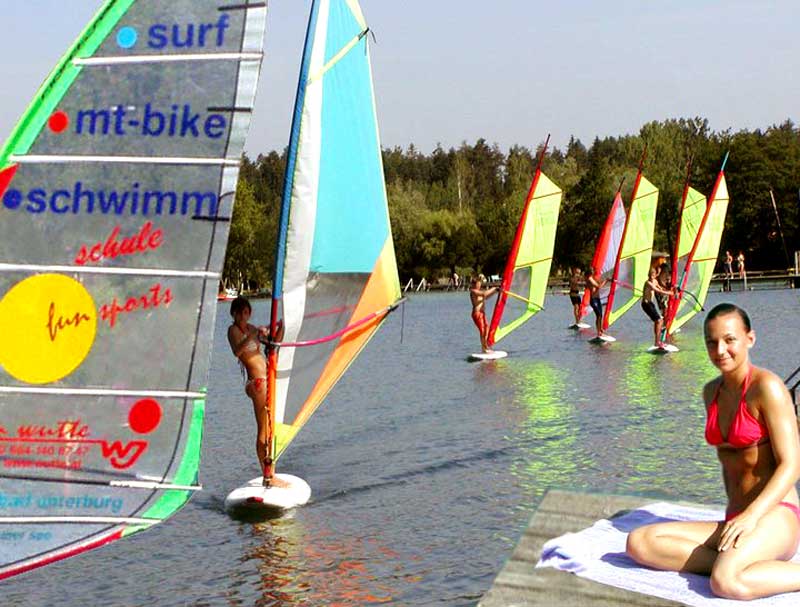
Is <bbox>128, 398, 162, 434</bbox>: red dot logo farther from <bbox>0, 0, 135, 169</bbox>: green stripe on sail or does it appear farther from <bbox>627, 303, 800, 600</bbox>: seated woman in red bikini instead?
<bbox>627, 303, 800, 600</bbox>: seated woman in red bikini

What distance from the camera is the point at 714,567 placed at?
5.22 m

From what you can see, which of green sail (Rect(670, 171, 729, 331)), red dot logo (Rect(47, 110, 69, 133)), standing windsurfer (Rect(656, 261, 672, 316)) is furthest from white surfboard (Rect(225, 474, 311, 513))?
green sail (Rect(670, 171, 729, 331))

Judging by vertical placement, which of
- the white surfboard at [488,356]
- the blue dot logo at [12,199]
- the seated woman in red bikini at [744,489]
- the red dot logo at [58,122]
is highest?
the red dot logo at [58,122]

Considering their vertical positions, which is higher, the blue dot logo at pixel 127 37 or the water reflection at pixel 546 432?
the blue dot logo at pixel 127 37

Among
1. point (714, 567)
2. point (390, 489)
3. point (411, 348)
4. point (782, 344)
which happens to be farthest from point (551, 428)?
point (411, 348)

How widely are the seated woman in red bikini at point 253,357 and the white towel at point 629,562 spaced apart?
4.11 meters

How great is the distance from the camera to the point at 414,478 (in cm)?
1164

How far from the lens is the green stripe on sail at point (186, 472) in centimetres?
561

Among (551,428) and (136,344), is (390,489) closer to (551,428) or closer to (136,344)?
(551,428)

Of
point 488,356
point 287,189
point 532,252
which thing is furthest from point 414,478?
point 532,252

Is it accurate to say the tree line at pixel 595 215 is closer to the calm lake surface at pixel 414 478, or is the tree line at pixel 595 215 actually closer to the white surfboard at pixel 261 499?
the calm lake surface at pixel 414 478

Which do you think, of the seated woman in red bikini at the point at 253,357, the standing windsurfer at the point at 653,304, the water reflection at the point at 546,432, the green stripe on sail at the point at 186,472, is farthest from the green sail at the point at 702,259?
the green stripe on sail at the point at 186,472

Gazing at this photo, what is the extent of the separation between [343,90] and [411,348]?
67.2 ft

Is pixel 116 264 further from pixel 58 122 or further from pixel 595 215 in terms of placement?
pixel 595 215
